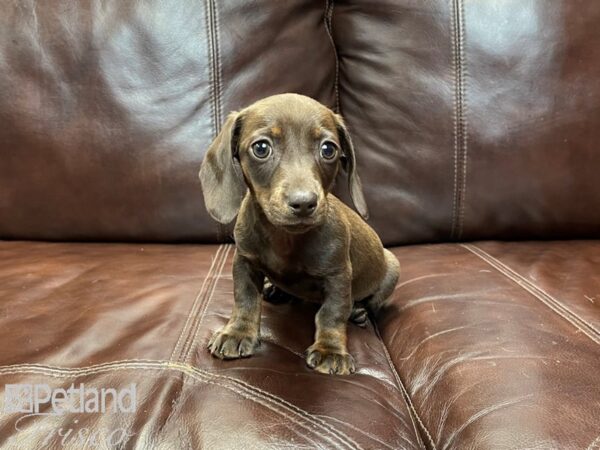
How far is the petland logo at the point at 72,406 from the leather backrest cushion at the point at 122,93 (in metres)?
0.93

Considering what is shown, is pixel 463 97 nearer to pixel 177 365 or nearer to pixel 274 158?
pixel 274 158

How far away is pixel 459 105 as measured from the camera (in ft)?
6.37

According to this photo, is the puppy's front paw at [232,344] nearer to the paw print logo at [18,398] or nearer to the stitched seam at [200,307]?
the stitched seam at [200,307]

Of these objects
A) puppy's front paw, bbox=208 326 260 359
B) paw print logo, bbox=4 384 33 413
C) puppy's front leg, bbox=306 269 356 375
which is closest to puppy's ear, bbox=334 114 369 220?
puppy's front leg, bbox=306 269 356 375

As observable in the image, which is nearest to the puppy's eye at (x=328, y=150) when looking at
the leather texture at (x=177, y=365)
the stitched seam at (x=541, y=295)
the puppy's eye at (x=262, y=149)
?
the puppy's eye at (x=262, y=149)

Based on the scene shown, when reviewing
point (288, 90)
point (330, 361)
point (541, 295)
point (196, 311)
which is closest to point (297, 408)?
point (330, 361)

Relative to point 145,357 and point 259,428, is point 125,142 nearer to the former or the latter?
point 145,357

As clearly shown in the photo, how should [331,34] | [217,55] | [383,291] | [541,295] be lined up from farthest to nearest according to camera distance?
[331,34], [217,55], [383,291], [541,295]

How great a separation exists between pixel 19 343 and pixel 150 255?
2.01ft

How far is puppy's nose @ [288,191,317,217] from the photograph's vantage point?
1180 mm

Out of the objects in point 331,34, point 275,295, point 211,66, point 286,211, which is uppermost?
point 331,34

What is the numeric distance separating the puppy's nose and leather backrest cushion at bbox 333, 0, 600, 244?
31.7 inches

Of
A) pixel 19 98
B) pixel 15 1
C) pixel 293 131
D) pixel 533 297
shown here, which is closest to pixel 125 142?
pixel 19 98

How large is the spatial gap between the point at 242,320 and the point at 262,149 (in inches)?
14.4
